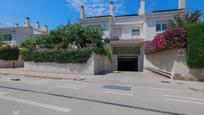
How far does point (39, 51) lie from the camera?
1725cm

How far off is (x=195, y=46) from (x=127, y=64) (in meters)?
13.1

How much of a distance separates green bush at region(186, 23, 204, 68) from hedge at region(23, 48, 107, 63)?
858 centimetres

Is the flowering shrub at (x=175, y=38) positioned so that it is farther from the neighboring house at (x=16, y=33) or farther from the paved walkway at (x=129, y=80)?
the neighboring house at (x=16, y=33)

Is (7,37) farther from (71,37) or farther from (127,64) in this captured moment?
(127,64)

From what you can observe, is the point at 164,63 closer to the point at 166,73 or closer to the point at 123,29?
the point at 166,73

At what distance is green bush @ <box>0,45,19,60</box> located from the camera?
2199 centimetres

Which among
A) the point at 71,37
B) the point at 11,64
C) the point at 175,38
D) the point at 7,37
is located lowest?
the point at 11,64

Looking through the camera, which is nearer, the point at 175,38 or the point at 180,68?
the point at 175,38

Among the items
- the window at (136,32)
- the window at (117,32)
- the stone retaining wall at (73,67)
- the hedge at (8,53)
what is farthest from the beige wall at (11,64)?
the window at (136,32)

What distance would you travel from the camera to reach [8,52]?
2247cm

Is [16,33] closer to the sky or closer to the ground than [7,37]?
closer to the sky

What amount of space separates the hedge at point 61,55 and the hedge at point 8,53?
6376mm

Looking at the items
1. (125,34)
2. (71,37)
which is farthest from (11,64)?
(125,34)

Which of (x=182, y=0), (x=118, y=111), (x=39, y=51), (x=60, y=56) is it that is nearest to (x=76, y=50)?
(x=60, y=56)
